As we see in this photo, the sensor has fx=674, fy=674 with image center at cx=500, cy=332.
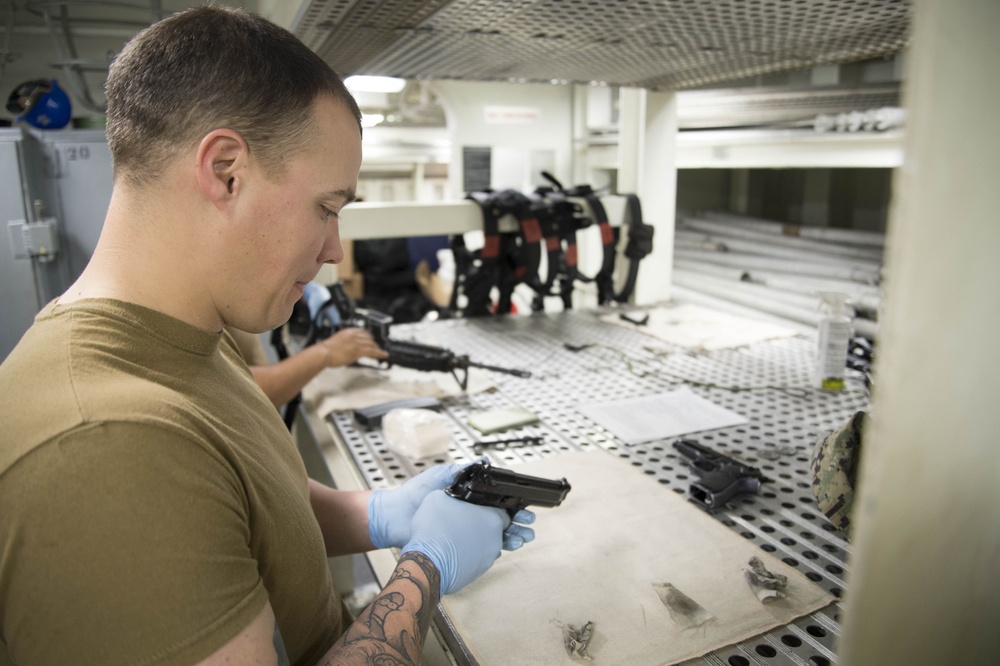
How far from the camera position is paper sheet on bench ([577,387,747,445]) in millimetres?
1414

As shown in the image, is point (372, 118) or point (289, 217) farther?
point (372, 118)

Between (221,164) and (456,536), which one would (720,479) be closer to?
(456,536)

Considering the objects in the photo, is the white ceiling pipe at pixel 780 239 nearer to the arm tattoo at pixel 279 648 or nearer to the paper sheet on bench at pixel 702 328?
the paper sheet on bench at pixel 702 328

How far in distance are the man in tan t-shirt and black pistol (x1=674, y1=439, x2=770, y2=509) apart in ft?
1.44

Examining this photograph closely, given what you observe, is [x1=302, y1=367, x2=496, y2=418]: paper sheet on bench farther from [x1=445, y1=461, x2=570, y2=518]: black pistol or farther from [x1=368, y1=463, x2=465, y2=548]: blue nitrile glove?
[x1=445, y1=461, x2=570, y2=518]: black pistol

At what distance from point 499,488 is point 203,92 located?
Answer: 63 centimetres

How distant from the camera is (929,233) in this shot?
34 cm

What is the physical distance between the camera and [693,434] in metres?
1.41

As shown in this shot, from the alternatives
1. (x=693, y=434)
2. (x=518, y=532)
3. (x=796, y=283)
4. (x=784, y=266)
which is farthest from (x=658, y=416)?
(x=784, y=266)

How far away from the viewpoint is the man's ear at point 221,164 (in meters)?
0.65

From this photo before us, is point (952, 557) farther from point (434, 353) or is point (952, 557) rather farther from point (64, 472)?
point (434, 353)

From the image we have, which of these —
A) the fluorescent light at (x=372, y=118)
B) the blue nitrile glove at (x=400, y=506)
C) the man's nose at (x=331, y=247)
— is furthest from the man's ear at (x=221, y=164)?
the fluorescent light at (x=372, y=118)

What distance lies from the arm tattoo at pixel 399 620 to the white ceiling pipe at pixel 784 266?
2101mm

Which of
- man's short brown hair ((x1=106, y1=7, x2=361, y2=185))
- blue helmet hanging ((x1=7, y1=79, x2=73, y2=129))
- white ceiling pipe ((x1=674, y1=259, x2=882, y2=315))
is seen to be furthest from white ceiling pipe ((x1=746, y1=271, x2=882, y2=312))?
blue helmet hanging ((x1=7, y1=79, x2=73, y2=129))
